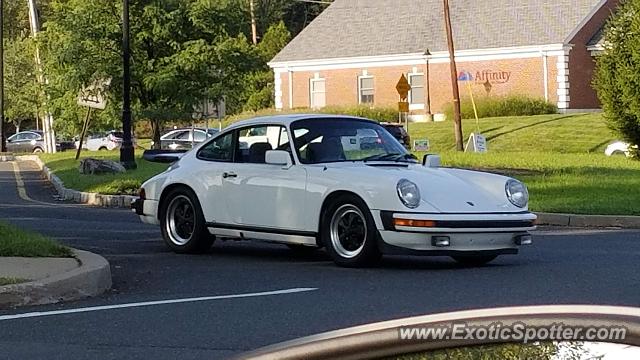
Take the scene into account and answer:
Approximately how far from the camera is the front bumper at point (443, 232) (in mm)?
10000

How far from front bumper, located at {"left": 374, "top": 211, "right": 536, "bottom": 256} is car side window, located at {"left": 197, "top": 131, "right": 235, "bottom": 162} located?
2.32 meters

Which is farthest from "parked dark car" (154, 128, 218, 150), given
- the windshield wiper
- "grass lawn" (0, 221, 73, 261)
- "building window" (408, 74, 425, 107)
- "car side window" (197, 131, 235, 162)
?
the windshield wiper

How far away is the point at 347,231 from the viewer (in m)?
10.6

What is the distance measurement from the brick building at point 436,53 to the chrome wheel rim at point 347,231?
122ft

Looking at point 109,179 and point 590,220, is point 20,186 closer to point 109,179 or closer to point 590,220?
point 109,179

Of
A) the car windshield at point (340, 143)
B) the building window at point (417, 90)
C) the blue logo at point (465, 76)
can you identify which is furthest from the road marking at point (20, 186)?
the building window at point (417, 90)

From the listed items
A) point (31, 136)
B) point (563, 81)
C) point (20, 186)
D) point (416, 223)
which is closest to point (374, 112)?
point (563, 81)

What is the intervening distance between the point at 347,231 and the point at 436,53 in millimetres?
40014

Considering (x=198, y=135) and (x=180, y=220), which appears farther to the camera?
(x=198, y=135)

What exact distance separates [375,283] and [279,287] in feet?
2.68

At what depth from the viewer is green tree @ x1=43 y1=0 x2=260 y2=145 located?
32500 millimetres

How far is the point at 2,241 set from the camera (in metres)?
10.8

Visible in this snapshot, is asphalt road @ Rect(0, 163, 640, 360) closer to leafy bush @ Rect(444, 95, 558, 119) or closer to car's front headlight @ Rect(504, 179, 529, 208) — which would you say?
car's front headlight @ Rect(504, 179, 529, 208)

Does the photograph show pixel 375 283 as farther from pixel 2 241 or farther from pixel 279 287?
pixel 2 241
